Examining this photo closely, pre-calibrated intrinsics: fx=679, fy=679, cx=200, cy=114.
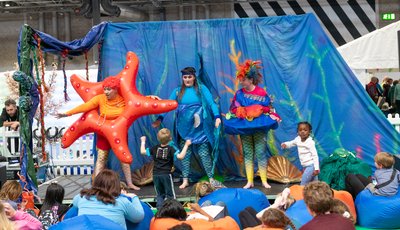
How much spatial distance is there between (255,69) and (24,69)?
2.46 metres

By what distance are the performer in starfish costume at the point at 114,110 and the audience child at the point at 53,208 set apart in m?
1.79

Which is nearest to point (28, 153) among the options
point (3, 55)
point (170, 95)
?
point (170, 95)

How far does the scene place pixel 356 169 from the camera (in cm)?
694

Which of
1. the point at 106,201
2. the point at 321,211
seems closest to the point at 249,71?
the point at 106,201

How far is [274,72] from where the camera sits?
803cm

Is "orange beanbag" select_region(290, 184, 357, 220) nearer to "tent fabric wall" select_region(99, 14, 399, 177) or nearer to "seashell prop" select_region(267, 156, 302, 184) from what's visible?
"seashell prop" select_region(267, 156, 302, 184)

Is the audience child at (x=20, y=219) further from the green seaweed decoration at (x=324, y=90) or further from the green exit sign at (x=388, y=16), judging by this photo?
the green exit sign at (x=388, y=16)

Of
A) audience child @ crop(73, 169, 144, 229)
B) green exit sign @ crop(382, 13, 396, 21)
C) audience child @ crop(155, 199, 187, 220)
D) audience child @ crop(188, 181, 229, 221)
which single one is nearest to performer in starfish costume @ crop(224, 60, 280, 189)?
audience child @ crop(188, 181, 229, 221)

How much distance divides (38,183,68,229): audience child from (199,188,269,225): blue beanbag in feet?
3.93

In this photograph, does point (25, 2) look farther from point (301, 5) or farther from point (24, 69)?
point (24, 69)

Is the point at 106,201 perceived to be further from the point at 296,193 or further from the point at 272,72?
the point at 272,72

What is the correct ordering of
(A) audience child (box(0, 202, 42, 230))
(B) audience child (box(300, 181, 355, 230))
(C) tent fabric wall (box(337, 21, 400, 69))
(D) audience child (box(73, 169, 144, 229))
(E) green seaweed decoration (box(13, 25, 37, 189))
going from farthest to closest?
(C) tent fabric wall (box(337, 21, 400, 69))
(E) green seaweed decoration (box(13, 25, 37, 189))
(D) audience child (box(73, 169, 144, 229))
(A) audience child (box(0, 202, 42, 230))
(B) audience child (box(300, 181, 355, 230))

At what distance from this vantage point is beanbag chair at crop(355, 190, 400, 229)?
19.6 feet

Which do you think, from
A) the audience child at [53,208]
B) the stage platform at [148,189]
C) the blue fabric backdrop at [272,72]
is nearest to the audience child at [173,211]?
the audience child at [53,208]
